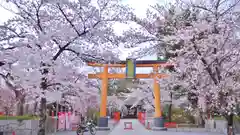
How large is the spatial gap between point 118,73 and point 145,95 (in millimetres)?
16430

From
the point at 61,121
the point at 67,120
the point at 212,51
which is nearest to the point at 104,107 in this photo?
the point at 67,120

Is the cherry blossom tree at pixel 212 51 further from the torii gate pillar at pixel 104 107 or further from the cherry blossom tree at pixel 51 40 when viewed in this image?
the torii gate pillar at pixel 104 107

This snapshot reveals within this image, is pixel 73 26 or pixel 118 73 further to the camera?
pixel 118 73

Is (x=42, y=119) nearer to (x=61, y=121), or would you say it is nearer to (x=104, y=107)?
(x=61, y=121)

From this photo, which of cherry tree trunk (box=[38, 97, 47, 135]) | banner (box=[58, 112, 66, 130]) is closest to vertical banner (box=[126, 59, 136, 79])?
banner (box=[58, 112, 66, 130])

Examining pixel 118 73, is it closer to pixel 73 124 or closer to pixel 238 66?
pixel 73 124

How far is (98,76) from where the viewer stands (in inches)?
975

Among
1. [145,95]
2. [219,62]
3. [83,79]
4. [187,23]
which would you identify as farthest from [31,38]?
[145,95]

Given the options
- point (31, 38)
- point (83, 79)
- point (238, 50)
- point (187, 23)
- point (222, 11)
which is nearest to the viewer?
point (238, 50)

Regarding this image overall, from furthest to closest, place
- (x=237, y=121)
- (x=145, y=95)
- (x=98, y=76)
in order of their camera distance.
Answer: (x=145, y=95)
(x=98, y=76)
(x=237, y=121)

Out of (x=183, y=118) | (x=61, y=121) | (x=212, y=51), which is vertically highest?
(x=212, y=51)

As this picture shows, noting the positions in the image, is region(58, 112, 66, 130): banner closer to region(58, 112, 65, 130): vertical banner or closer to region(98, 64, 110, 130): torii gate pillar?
region(58, 112, 65, 130): vertical banner

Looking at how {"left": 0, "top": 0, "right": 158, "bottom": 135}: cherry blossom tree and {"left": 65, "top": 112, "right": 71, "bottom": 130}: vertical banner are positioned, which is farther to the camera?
{"left": 65, "top": 112, "right": 71, "bottom": 130}: vertical banner

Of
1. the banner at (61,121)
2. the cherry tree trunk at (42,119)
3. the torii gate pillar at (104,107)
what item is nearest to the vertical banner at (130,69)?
the torii gate pillar at (104,107)
